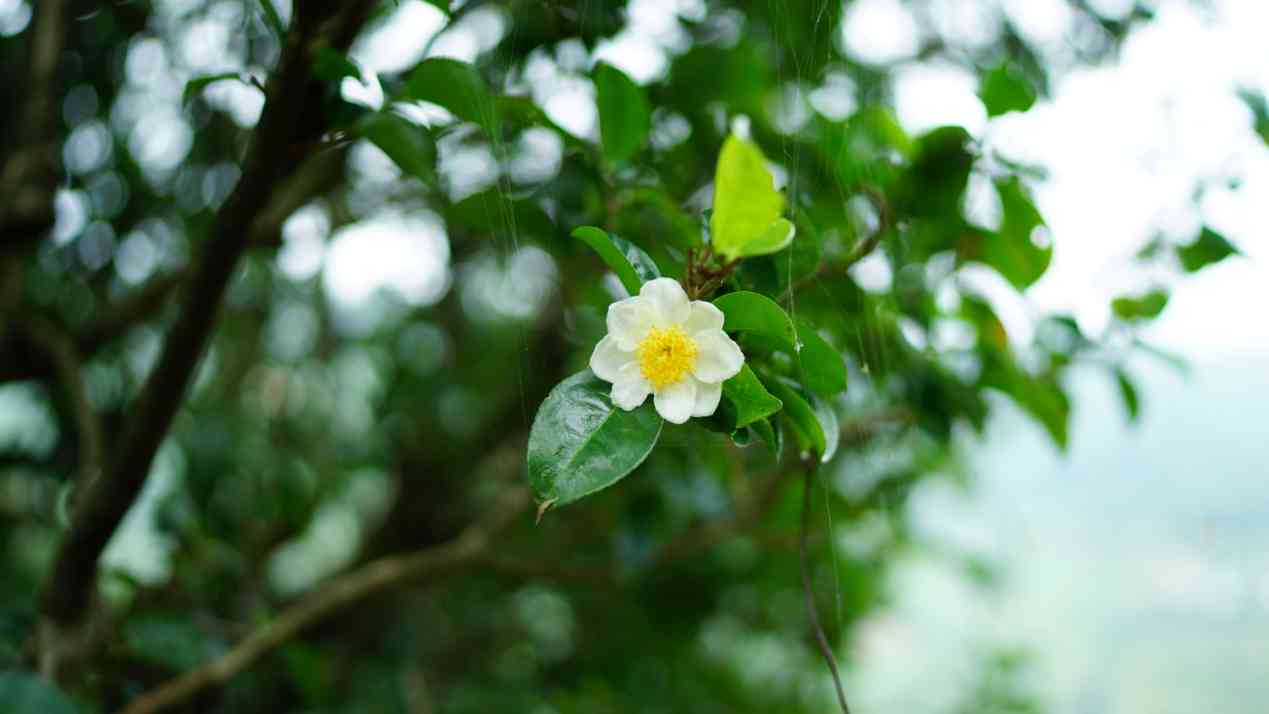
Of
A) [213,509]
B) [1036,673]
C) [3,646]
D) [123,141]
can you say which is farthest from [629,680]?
[123,141]

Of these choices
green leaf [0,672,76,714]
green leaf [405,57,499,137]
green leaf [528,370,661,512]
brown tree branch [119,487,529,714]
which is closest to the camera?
green leaf [528,370,661,512]

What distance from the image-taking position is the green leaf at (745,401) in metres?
0.39

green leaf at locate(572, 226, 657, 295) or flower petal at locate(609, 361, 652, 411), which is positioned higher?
green leaf at locate(572, 226, 657, 295)

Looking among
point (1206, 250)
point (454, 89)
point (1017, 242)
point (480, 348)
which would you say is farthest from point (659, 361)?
point (480, 348)

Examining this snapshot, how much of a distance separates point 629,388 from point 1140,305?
1.71 feet

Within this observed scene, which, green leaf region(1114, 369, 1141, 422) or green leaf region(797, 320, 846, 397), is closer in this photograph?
green leaf region(797, 320, 846, 397)

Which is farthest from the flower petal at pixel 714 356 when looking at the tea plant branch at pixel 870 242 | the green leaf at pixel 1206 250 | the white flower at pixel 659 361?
the green leaf at pixel 1206 250

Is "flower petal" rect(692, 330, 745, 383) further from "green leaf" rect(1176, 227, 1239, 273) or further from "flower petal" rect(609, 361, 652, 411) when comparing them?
"green leaf" rect(1176, 227, 1239, 273)

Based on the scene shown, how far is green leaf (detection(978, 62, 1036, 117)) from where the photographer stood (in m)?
0.54

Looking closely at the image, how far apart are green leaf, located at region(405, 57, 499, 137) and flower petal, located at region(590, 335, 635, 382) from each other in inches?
5.8

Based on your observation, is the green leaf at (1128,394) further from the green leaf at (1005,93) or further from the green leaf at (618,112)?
the green leaf at (618,112)

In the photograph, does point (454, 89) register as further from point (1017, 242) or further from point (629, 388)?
point (1017, 242)

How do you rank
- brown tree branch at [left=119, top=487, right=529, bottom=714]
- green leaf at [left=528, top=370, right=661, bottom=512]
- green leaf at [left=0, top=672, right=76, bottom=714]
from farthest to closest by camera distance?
brown tree branch at [left=119, top=487, right=529, bottom=714] < green leaf at [left=0, top=672, right=76, bottom=714] < green leaf at [left=528, top=370, right=661, bottom=512]

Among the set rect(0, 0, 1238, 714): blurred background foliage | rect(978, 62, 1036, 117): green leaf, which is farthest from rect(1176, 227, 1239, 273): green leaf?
rect(978, 62, 1036, 117): green leaf
